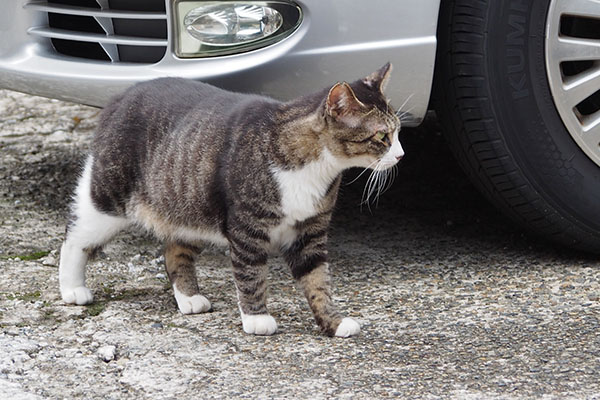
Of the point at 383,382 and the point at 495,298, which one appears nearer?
the point at 383,382

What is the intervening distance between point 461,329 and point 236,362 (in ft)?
2.38

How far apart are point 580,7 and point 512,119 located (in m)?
0.44

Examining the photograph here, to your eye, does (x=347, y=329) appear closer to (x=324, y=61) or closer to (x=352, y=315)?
(x=352, y=315)

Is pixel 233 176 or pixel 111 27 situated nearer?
pixel 233 176

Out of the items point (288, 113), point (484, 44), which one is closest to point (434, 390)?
point (288, 113)

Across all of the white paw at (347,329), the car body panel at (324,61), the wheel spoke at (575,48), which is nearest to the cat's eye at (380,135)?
the car body panel at (324,61)

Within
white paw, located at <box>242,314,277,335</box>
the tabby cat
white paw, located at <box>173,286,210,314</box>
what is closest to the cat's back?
the tabby cat

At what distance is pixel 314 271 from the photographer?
3.01 meters

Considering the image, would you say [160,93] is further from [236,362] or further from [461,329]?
[461,329]

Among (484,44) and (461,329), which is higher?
(484,44)

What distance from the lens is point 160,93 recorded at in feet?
10.4

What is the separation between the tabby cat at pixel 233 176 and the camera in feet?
9.36

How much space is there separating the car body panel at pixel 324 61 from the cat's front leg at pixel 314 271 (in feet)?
1.78

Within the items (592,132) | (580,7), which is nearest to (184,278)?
(592,132)
